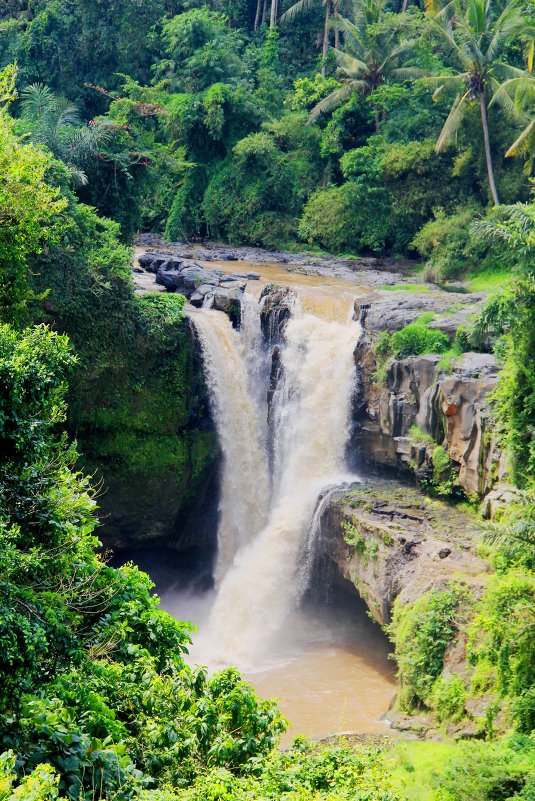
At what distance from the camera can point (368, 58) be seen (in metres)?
36.3

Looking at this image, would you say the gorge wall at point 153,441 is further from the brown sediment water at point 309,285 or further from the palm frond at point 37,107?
the palm frond at point 37,107

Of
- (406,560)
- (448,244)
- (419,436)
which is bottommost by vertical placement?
(406,560)

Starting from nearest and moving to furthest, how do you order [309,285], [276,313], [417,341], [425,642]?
1. [425,642]
2. [417,341]
3. [276,313]
4. [309,285]

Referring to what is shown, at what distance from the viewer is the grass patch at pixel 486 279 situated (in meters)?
28.8

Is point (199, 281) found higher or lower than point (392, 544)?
higher

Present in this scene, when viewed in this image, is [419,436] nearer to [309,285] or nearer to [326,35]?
[309,285]

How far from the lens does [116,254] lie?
22.7m

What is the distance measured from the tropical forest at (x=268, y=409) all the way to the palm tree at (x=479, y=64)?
5.9 inches

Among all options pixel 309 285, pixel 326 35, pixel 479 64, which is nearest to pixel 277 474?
pixel 309 285

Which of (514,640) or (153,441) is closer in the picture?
(514,640)

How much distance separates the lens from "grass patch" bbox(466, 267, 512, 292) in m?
28.8

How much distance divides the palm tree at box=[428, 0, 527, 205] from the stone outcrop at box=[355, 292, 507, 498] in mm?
8282

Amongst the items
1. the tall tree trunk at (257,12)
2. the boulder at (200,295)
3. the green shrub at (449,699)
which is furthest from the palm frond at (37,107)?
the tall tree trunk at (257,12)

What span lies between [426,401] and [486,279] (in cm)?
944
